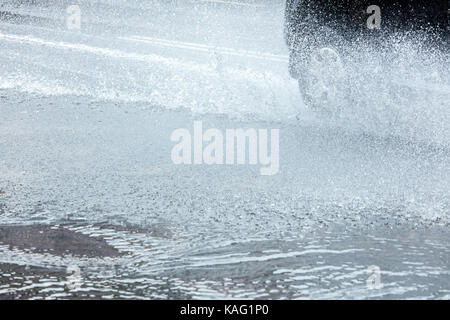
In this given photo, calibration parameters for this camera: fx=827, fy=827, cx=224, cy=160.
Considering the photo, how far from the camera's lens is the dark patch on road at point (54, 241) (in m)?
4.35

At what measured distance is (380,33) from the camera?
7332 mm

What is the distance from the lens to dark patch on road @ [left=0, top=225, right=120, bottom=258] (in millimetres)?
4350

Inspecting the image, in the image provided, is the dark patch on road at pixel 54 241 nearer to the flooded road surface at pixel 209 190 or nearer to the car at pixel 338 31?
the flooded road surface at pixel 209 190

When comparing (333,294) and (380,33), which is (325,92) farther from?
(333,294)

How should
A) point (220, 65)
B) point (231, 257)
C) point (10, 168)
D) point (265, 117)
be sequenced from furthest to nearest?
point (220, 65), point (265, 117), point (10, 168), point (231, 257)

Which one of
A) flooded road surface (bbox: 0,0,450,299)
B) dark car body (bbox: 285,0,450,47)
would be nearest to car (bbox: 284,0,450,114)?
dark car body (bbox: 285,0,450,47)

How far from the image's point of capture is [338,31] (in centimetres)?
781

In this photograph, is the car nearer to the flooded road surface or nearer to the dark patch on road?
the flooded road surface

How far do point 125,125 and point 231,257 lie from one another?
3.20 m

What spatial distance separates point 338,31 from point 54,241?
13.8 feet

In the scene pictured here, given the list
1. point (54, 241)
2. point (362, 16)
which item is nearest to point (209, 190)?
point (54, 241)

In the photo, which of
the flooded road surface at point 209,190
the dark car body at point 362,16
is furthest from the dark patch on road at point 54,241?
the dark car body at point 362,16

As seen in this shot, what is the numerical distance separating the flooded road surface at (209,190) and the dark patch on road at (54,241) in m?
0.01
